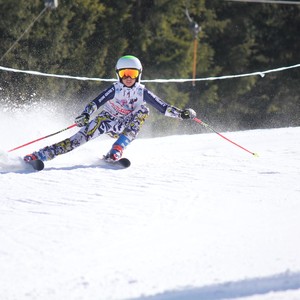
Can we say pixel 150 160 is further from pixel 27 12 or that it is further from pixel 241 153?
pixel 27 12

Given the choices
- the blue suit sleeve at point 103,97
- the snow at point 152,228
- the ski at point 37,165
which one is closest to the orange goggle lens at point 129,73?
the blue suit sleeve at point 103,97

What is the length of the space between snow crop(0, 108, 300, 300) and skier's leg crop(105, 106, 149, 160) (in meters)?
0.17

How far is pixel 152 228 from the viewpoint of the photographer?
Result: 4.73 meters

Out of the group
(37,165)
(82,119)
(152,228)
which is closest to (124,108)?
(82,119)

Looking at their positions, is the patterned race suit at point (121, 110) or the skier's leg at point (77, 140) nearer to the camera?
the skier's leg at point (77, 140)

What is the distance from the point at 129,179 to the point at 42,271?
7.62 ft

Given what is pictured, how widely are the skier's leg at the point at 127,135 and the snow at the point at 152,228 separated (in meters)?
0.17

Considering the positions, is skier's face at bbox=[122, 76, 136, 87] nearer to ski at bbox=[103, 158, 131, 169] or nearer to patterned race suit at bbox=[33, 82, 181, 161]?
patterned race suit at bbox=[33, 82, 181, 161]

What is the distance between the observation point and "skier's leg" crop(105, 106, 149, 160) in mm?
6625

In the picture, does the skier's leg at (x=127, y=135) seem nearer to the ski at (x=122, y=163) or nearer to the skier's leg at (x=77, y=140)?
the ski at (x=122, y=163)

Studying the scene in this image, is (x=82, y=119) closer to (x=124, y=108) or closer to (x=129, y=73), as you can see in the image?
(x=124, y=108)

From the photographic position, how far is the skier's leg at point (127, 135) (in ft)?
21.7

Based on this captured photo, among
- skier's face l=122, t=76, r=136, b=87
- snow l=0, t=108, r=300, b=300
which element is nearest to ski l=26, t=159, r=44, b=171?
snow l=0, t=108, r=300, b=300

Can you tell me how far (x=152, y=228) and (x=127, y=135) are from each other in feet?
7.07
